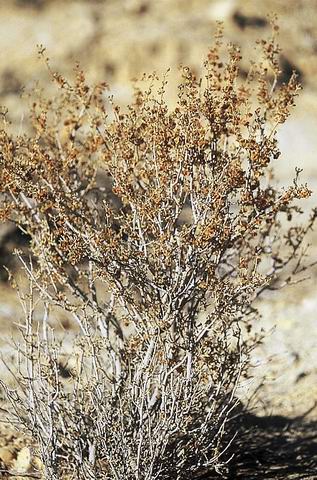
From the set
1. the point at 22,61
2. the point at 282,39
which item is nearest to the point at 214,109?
the point at 22,61

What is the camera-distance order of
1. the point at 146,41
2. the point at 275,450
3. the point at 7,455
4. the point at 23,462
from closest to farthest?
the point at 23,462
the point at 7,455
the point at 275,450
the point at 146,41

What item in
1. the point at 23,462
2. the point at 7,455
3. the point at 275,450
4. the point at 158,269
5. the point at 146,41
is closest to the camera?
the point at 158,269

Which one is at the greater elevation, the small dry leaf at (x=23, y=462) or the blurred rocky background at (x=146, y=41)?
the blurred rocky background at (x=146, y=41)

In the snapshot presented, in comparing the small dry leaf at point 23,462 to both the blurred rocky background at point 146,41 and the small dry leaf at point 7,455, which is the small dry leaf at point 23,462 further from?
the blurred rocky background at point 146,41

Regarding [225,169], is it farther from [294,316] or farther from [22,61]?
[22,61]

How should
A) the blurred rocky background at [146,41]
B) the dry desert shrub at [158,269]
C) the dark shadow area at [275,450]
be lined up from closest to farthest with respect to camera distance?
the dry desert shrub at [158,269] → the dark shadow area at [275,450] → the blurred rocky background at [146,41]

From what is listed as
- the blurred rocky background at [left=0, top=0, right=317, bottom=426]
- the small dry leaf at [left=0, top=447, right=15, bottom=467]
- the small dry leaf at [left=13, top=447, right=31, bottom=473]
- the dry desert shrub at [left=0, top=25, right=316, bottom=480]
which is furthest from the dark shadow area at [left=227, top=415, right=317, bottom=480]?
the blurred rocky background at [left=0, top=0, right=317, bottom=426]

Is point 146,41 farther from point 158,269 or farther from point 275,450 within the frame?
point 158,269

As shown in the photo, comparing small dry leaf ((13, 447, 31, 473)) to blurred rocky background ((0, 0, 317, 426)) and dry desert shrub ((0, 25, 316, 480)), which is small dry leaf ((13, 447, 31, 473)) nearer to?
dry desert shrub ((0, 25, 316, 480))

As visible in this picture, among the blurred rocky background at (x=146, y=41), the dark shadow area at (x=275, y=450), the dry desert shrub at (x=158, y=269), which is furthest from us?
the blurred rocky background at (x=146, y=41)

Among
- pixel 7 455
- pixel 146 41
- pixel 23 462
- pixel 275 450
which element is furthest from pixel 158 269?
pixel 146 41

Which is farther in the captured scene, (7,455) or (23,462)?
(7,455)

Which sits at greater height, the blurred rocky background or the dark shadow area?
the blurred rocky background

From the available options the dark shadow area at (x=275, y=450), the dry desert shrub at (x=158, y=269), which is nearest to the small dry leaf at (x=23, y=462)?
the dry desert shrub at (x=158, y=269)
